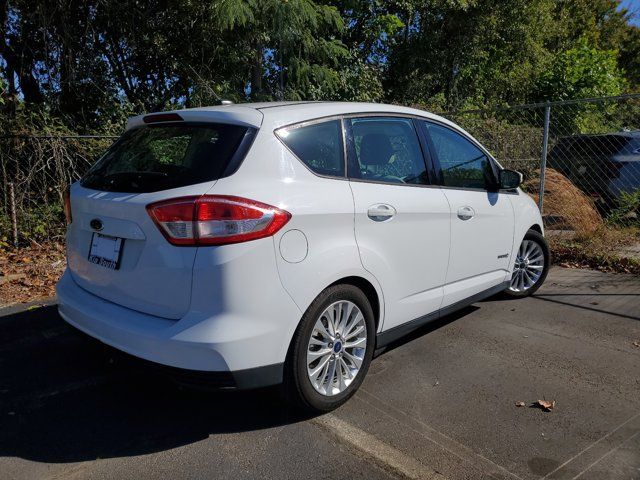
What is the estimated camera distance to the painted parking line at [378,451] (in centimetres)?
255

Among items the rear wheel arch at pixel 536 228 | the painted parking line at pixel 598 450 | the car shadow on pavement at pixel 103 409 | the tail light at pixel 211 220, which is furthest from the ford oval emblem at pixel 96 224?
the rear wheel arch at pixel 536 228

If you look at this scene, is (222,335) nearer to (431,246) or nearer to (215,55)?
(431,246)

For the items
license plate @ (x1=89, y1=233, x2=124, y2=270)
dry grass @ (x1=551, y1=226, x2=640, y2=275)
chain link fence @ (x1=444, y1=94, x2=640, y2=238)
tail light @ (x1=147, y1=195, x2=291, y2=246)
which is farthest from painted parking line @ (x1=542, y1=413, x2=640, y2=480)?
chain link fence @ (x1=444, y1=94, x2=640, y2=238)

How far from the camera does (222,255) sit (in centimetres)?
251

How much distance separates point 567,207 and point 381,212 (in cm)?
509

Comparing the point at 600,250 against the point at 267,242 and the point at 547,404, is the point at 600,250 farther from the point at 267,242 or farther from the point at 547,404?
the point at 267,242

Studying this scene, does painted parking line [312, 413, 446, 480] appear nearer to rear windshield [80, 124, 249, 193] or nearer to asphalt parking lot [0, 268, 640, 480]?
asphalt parking lot [0, 268, 640, 480]

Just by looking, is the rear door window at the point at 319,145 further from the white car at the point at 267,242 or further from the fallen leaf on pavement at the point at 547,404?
the fallen leaf on pavement at the point at 547,404

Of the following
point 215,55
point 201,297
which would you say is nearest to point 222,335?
point 201,297

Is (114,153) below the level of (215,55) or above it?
below

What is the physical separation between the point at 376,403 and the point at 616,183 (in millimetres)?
6260

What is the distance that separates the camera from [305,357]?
111 inches

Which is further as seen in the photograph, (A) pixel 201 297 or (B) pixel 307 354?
(B) pixel 307 354

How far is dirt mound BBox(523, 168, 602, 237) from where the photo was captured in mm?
7160
